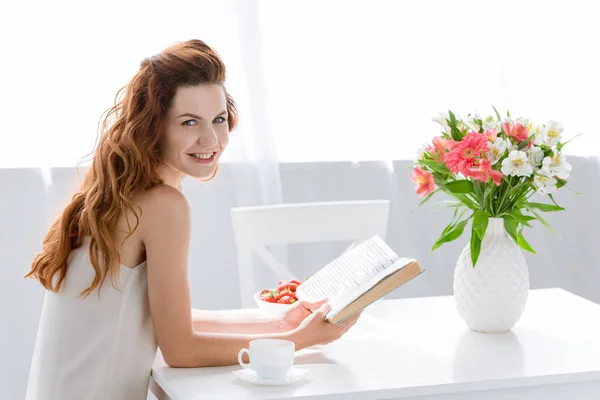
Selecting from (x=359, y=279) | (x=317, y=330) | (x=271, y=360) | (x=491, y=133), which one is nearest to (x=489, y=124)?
(x=491, y=133)

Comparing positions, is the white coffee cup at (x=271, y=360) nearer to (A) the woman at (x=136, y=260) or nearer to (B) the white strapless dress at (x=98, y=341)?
(A) the woman at (x=136, y=260)

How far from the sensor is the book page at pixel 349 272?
1.71 m

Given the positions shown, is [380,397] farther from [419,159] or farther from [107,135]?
[107,135]

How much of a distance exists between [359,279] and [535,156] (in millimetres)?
435

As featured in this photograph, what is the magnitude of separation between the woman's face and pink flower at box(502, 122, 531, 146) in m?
0.58

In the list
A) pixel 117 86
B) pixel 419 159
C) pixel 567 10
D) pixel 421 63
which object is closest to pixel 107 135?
pixel 419 159

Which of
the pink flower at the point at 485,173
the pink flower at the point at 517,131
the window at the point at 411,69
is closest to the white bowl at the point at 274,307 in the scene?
the pink flower at the point at 485,173

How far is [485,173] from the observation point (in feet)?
5.66

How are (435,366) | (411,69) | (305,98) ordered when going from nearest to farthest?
(435,366)
(305,98)
(411,69)

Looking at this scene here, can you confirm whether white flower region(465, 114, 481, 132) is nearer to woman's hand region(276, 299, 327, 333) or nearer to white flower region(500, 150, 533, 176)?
white flower region(500, 150, 533, 176)

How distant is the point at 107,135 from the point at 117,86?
61.8 inches

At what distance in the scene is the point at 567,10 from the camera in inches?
148

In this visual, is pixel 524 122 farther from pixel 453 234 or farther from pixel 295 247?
pixel 295 247

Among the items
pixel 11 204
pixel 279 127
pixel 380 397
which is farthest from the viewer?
pixel 279 127
